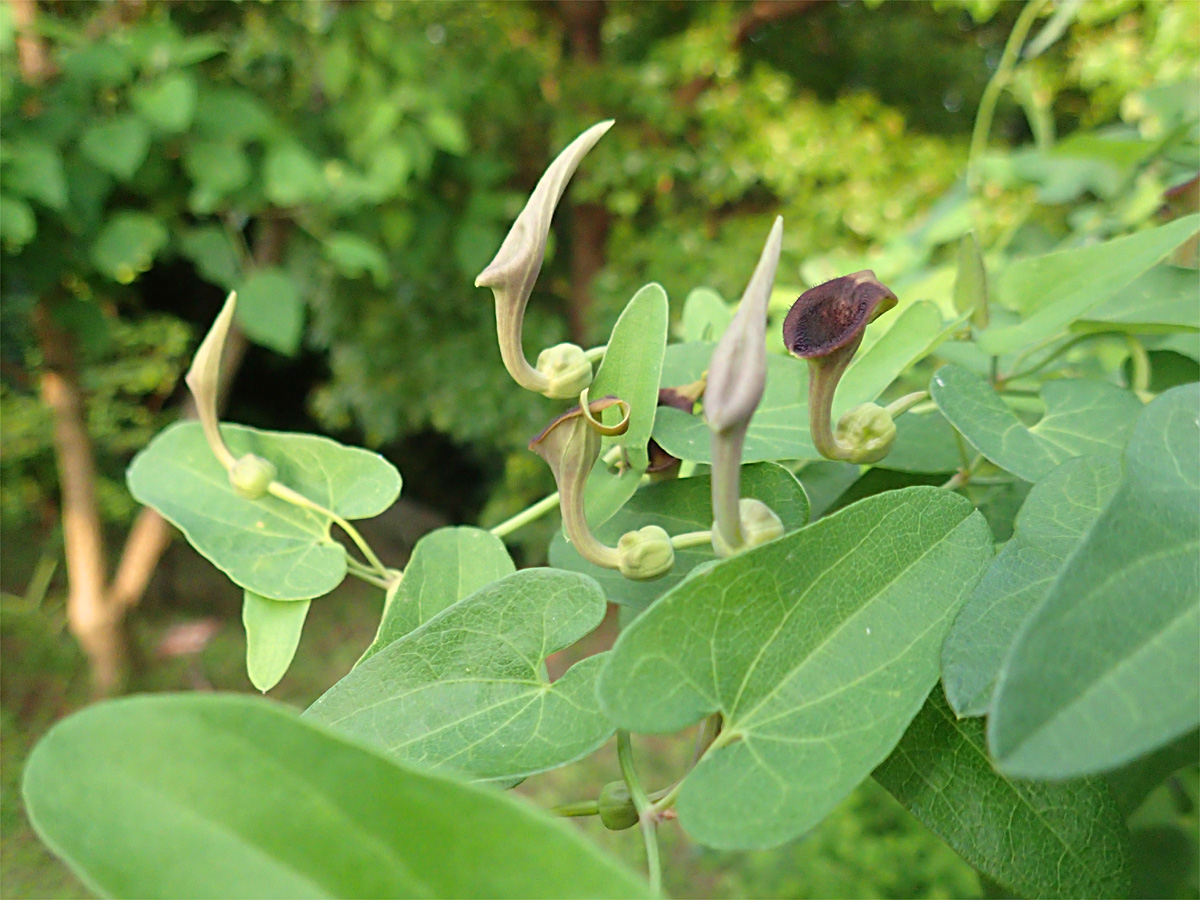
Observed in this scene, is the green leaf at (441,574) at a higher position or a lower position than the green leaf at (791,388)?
lower

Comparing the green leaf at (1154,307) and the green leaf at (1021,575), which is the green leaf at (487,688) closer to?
the green leaf at (1021,575)

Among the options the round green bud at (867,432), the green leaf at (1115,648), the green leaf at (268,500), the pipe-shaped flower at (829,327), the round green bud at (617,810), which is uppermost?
the pipe-shaped flower at (829,327)

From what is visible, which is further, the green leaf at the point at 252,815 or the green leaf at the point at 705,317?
the green leaf at the point at 705,317

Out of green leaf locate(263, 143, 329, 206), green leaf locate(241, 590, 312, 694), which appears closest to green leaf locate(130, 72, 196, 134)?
green leaf locate(263, 143, 329, 206)

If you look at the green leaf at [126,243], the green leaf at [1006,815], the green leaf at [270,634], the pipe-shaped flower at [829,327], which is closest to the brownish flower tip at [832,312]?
the pipe-shaped flower at [829,327]

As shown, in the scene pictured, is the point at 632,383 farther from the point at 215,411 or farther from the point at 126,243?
the point at 126,243

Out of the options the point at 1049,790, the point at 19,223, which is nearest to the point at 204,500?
the point at 1049,790

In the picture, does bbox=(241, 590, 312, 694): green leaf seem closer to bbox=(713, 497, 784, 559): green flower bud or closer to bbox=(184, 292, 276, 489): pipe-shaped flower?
bbox=(184, 292, 276, 489): pipe-shaped flower
